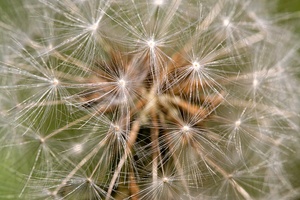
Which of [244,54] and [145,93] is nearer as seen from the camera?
[145,93]

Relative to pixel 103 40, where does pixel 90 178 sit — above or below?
below

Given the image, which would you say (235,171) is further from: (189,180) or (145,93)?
(145,93)

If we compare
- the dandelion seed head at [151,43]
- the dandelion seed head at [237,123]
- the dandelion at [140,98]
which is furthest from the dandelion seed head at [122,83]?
the dandelion seed head at [237,123]

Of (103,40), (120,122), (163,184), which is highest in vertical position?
(103,40)

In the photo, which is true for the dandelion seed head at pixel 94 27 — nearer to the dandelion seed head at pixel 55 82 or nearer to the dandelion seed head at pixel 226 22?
the dandelion seed head at pixel 55 82

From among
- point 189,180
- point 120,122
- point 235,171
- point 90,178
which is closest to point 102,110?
point 120,122

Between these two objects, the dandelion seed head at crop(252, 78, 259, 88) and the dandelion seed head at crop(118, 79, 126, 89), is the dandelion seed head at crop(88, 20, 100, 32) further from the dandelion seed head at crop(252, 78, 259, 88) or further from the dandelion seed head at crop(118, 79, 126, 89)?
the dandelion seed head at crop(252, 78, 259, 88)

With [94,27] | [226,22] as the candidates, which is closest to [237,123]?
[226,22]

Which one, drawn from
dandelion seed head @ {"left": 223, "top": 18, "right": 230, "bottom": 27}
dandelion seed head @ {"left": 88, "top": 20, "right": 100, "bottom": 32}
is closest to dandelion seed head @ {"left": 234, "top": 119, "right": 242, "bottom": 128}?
dandelion seed head @ {"left": 223, "top": 18, "right": 230, "bottom": 27}
